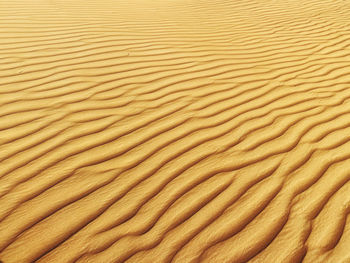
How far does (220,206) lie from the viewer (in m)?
2.01

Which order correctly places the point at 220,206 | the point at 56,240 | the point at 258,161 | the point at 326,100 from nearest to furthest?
the point at 56,240
the point at 220,206
the point at 258,161
the point at 326,100

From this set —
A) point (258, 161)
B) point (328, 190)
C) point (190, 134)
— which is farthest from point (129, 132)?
point (328, 190)

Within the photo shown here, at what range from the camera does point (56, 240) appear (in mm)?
1776

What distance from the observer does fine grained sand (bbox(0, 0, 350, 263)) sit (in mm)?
1796

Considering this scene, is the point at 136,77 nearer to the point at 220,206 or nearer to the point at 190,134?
the point at 190,134

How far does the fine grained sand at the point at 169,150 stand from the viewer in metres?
1.80

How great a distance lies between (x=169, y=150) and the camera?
96.8 inches

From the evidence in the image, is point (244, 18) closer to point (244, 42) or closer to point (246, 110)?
point (244, 42)

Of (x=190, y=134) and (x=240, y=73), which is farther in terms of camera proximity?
(x=240, y=73)

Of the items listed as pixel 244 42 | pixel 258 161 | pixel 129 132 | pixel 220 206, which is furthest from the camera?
pixel 244 42

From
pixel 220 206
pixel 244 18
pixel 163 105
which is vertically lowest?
pixel 220 206

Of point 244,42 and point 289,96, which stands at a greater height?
point 244,42

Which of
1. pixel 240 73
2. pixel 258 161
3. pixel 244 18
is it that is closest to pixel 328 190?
pixel 258 161

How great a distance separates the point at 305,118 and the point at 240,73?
1.17 metres
